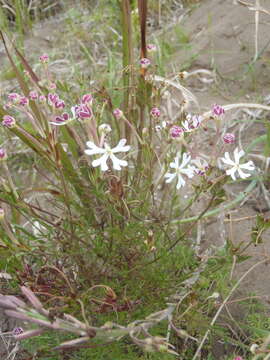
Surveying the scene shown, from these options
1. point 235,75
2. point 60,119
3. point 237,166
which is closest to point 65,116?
point 60,119

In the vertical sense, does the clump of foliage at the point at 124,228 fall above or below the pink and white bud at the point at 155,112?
below

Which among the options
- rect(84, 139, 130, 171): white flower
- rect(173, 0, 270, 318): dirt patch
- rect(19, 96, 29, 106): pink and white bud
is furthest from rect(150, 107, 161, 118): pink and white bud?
rect(173, 0, 270, 318): dirt patch

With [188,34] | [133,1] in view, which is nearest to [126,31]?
[188,34]

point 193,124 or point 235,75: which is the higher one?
point 193,124

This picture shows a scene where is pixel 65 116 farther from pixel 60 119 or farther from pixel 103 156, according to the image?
pixel 103 156

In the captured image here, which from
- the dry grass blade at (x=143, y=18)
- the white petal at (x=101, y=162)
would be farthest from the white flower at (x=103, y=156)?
the dry grass blade at (x=143, y=18)

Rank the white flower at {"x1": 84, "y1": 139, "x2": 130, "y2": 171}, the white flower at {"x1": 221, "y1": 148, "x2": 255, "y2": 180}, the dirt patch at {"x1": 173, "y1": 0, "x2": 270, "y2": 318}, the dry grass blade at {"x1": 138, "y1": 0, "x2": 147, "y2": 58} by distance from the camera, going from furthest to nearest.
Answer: the dirt patch at {"x1": 173, "y1": 0, "x2": 270, "y2": 318} → the dry grass blade at {"x1": 138, "y1": 0, "x2": 147, "y2": 58} → the white flower at {"x1": 221, "y1": 148, "x2": 255, "y2": 180} → the white flower at {"x1": 84, "y1": 139, "x2": 130, "y2": 171}

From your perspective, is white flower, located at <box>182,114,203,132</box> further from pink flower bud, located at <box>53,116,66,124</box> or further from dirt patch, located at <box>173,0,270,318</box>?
dirt patch, located at <box>173,0,270,318</box>

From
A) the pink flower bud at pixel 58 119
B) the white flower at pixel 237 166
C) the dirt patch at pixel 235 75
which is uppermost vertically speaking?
the pink flower bud at pixel 58 119

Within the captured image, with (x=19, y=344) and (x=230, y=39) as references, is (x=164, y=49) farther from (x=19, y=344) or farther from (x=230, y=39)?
(x=19, y=344)

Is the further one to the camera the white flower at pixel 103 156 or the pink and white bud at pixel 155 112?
the pink and white bud at pixel 155 112

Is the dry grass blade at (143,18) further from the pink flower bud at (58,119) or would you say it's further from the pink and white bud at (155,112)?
the pink flower bud at (58,119)
